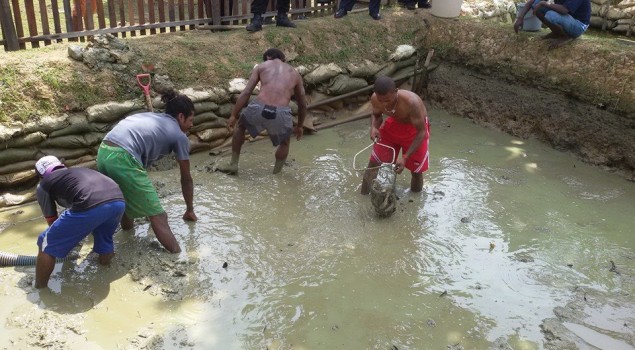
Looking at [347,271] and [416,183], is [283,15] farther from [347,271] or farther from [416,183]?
[347,271]

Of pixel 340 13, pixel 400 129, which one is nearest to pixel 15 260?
pixel 400 129

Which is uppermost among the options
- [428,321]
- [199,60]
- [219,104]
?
[199,60]

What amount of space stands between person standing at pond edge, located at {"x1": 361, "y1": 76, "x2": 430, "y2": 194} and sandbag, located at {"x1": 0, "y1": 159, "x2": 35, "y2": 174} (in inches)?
133

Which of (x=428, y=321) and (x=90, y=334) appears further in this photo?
(x=428, y=321)

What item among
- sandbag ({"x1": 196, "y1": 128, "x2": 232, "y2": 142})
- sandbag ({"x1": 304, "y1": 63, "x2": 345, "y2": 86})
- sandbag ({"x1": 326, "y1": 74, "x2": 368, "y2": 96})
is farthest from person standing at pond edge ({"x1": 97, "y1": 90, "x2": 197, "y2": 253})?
sandbag ({"x1": 326, "y1": 74, "x2": 368, "y2": 96})

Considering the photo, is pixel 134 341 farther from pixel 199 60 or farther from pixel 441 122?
pixel 441 122

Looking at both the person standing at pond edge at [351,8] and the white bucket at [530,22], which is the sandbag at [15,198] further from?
the white bucket at [530,22]

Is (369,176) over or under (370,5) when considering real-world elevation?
under

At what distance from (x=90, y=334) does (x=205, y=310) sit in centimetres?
77

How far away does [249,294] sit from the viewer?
13.1 feet

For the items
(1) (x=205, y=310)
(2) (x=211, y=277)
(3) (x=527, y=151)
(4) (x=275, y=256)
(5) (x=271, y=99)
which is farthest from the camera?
(3) (x=527, y=151)

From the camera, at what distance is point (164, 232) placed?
14.1ft

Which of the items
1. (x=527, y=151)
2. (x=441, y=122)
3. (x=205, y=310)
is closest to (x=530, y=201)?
(x=527, y=151)

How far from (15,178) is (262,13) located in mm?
3920
